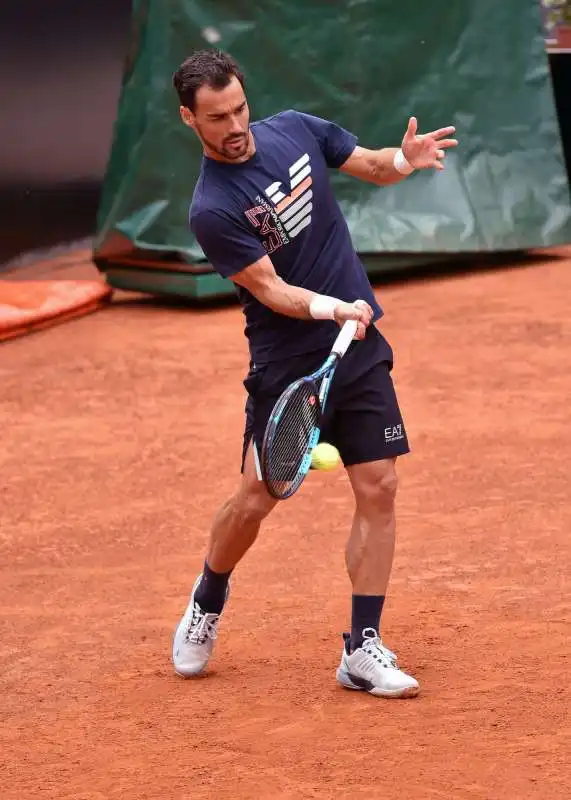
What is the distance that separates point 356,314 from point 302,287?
29 cm

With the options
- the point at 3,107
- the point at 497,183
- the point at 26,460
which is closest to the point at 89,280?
the point at 3,107

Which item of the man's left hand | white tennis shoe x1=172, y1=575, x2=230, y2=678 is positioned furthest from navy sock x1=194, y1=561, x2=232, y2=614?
the man's left hand

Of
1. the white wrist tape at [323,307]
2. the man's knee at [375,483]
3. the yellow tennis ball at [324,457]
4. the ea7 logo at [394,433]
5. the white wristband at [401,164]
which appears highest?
the white wristband at [401,164]

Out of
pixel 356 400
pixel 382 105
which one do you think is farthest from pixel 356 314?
pixel 382 105

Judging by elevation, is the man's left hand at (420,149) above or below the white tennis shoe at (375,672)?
above

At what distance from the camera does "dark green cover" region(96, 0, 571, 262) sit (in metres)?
10.1

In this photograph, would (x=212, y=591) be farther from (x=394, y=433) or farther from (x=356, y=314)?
(x=356, y=314)

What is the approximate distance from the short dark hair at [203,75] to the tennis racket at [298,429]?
31.3 inches

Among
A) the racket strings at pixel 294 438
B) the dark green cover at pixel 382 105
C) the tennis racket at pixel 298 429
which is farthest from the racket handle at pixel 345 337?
the dark green cover at pixel 382 105

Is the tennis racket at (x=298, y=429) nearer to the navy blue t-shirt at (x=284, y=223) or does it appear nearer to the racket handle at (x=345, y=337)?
the racket handle at (x=345, y=337)

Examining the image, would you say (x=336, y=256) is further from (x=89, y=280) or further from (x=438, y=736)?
(x=89, y=280)

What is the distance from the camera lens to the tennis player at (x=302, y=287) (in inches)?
159

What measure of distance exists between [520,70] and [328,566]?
7.04m

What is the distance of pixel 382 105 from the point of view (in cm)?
1083
